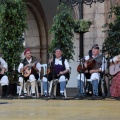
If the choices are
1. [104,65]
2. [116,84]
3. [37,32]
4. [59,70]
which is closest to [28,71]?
[59,70]

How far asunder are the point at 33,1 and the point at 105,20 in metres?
6.31

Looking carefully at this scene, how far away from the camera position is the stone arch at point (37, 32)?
20188mm

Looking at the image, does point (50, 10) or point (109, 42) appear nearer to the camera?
point (109, 42)

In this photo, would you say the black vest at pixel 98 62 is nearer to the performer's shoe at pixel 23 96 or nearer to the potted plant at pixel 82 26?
the potted plant at pixel 82 26

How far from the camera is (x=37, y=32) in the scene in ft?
68.2

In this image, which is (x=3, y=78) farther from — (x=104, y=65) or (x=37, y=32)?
(x=37, y=32)

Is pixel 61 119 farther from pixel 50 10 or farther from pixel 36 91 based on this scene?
pixel 50 10

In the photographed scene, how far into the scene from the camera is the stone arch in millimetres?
20188

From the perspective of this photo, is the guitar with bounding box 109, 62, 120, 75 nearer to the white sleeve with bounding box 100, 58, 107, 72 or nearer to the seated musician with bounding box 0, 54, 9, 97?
the white sleeve with bounding box 100, 58, 107, 72

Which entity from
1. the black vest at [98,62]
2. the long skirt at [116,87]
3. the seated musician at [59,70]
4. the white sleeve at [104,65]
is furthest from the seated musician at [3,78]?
the long skirt at [116,87]

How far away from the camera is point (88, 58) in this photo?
38.5ft

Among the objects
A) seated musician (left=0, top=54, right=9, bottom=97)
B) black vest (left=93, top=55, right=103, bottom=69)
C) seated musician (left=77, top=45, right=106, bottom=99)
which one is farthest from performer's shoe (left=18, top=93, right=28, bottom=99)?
black vest (left=93, top=55, right=103, bottom=69)

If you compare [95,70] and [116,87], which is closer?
[116,87]

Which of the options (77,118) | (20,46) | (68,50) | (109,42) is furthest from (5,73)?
(77,118)
